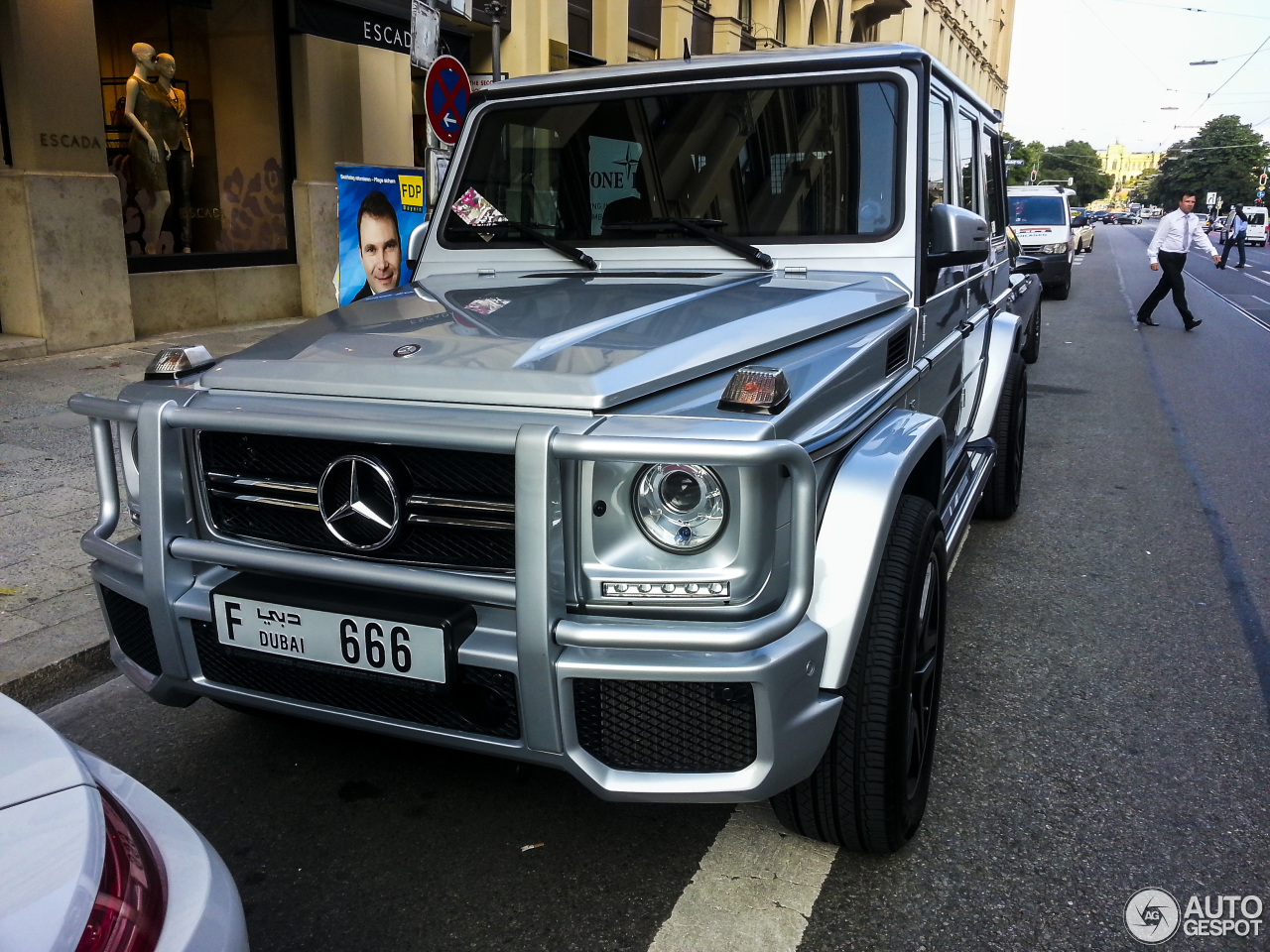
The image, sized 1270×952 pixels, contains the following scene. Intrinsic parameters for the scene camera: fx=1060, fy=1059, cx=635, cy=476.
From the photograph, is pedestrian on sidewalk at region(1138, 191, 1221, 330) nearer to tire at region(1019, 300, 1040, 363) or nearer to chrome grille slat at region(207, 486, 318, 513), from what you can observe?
tire at region(1019, 300, 1040, 363)

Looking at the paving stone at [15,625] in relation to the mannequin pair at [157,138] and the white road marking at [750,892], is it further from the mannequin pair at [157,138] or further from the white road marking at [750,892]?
the mannequin pair at [157,138]

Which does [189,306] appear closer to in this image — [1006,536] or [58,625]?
[58,625]

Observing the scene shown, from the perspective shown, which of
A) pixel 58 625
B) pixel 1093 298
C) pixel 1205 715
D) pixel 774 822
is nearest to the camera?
pixel 774 822

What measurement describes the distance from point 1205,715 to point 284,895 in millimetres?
2774

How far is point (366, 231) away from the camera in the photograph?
9930mm

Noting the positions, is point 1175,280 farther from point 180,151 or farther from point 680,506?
point 680,506

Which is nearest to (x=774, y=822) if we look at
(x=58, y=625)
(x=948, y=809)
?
(x=948, y=809)

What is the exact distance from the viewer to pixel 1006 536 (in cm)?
529

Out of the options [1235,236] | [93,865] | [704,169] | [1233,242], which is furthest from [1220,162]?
[93,865]

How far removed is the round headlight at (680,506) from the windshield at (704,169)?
1485 mm

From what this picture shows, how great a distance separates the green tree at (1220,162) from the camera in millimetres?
102500

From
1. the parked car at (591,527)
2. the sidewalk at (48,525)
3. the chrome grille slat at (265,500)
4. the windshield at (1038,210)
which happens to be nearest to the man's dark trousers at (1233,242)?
the windshield at (1038,210)

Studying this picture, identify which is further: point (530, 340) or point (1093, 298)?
point (1093, 298)

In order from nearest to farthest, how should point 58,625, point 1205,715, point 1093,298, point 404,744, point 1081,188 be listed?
point 404,744
point 1205,715
point 58,625
point 1093,298
point 1081,188
